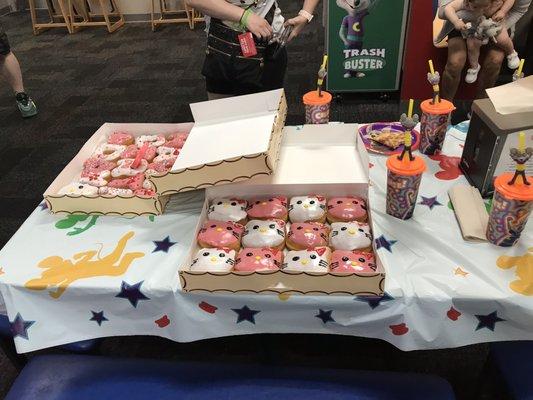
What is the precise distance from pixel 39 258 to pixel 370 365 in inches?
40.2

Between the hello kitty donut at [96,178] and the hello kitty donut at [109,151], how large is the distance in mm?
74

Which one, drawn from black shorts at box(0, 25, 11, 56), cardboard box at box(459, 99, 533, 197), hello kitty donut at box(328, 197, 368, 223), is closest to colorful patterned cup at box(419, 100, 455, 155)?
cardboard box at box(459, 99, 533, 197)

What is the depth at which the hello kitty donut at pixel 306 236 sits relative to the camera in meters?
0.93

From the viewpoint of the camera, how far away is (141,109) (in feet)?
11.0

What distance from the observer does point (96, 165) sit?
1.23 m

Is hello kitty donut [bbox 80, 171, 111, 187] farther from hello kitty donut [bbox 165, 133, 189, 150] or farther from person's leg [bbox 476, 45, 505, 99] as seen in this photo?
person's leg [bbox 476, 45, 505, 99]

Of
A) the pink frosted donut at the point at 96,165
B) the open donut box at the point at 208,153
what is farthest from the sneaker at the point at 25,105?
the pink frosted donut at the point at 96,165

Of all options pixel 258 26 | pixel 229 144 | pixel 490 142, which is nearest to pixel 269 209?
pixel 229 144

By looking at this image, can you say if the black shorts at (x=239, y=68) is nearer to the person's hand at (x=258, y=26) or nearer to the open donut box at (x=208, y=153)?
the person's hand at (x=258, y=26)

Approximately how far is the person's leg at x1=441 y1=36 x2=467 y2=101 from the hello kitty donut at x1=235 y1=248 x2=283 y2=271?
2.23m

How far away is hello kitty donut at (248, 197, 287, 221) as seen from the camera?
3.29 ft

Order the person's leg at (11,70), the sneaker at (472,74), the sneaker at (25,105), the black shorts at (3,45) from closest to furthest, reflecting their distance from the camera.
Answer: the sneaker at (472,74)
the black shorts at (3,45)
the person's leg at (11,70)
the sneaker at (25,105)

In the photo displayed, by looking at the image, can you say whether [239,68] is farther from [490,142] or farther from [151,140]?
[490,142]

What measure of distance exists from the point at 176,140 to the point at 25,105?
2.55 meters
